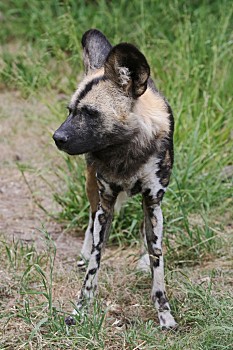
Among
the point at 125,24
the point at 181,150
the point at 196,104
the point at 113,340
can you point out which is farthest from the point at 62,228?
the point at 125,24

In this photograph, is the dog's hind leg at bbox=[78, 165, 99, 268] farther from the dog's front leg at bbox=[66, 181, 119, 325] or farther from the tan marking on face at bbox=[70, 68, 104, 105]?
the tan marking on face at bbox=[70, 68, 104, 105]

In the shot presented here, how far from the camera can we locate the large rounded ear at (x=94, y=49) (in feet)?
11.5

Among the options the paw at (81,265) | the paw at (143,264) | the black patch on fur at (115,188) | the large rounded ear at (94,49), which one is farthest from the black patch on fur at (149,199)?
the paw at (81,265)

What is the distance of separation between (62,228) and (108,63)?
1.66 metres

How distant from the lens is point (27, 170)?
196 inches

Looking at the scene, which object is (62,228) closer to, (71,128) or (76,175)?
(76,175)

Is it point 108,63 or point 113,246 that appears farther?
point 113,246

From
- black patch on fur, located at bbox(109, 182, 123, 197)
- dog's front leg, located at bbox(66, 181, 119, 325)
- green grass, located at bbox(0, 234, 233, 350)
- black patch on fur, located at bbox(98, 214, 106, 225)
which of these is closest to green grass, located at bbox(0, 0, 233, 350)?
green grass, located at bbox(0, 234, 233, 350)

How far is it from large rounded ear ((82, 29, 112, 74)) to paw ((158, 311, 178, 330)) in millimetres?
1120

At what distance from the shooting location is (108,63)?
10.2ft

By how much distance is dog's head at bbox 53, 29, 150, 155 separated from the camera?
310cm

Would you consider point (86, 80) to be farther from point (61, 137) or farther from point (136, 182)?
point (136, 182)

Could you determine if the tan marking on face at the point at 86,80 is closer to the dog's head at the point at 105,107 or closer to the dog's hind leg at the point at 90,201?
the dog's head at the point at 105,107

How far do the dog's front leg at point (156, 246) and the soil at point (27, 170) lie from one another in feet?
2.12
